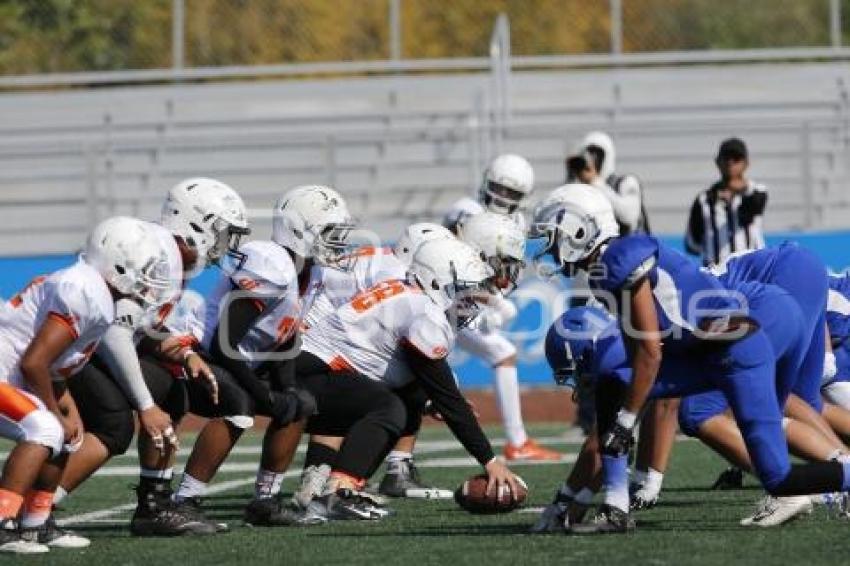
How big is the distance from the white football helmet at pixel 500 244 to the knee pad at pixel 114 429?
5.69ft

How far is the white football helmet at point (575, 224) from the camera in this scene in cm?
675

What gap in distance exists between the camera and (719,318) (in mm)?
6746

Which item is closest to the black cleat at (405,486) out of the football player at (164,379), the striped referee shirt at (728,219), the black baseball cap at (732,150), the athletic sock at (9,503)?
the football player at (164,379)

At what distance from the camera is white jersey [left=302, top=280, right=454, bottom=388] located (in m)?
7.54

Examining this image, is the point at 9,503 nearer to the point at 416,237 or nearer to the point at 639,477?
the point at 416,237

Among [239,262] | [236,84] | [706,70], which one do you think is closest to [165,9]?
[236,84]

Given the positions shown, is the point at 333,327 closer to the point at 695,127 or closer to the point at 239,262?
the point at 239,262

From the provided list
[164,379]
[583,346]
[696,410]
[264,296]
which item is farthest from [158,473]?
[696,410]

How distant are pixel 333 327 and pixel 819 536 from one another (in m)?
2.36

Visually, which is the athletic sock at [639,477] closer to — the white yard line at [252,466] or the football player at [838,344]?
the football player at [838,344]

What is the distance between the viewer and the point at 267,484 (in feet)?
25.4

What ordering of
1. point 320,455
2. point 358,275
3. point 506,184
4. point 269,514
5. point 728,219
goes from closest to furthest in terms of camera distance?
point 269,514 < point 320,455 < point 358,275 < point 506,184 < point 728,219

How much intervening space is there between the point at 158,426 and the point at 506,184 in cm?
391

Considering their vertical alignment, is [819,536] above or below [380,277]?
below
